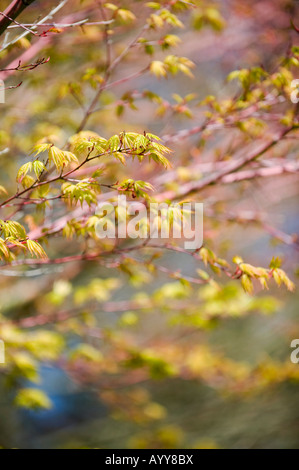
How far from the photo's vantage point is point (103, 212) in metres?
2.21

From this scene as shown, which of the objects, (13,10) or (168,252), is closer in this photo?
(13,10)

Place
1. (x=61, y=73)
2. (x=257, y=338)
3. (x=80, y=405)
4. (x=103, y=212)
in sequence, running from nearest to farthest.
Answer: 1. (x=103, y=212)
2. (x=61, y=73)
3. (x=257, y=338)
4. (x=80, y=405)

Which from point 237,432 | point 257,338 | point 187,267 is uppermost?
point 187,267

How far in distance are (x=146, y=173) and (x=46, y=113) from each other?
1.22 meters

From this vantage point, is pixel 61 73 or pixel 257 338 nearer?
pixel 61 73

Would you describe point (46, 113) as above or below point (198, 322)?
above

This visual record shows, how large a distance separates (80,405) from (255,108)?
835 centimetres

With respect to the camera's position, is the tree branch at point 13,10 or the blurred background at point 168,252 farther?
the blurred background at point 168,252

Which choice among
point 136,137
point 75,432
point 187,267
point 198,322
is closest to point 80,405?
point 75,432

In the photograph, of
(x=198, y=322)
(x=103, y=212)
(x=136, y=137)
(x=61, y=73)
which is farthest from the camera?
(x=61, y=73)

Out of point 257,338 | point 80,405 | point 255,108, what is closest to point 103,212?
point 255,108

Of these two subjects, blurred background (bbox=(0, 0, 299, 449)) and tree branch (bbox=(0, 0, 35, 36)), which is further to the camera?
blurred background (bbox=(0, 0, 299, 449))

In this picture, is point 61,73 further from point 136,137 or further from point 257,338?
point 257,338

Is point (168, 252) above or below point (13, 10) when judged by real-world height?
below
